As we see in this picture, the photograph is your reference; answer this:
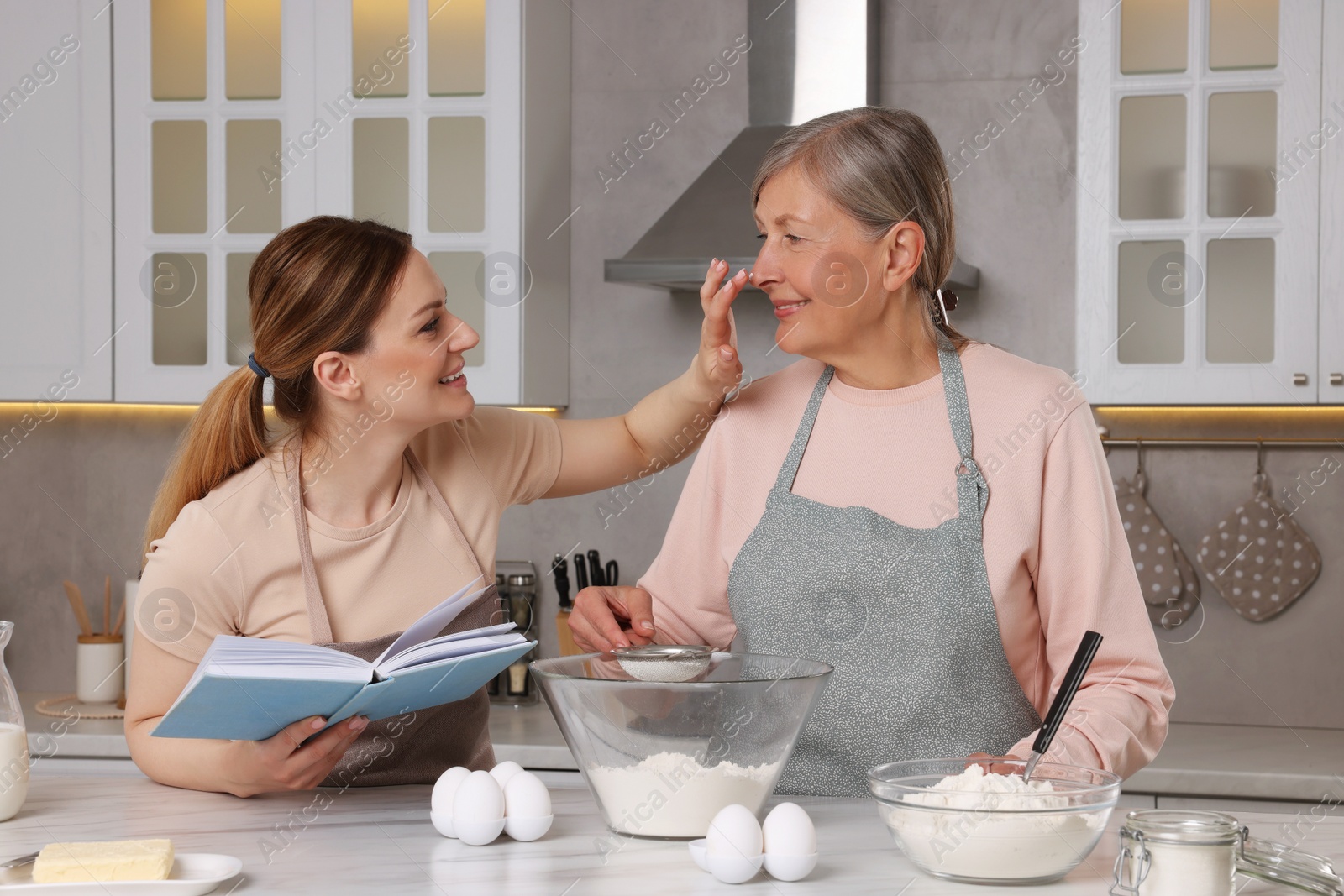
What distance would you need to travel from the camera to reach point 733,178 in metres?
2.73

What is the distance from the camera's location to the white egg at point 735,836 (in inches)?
41.9

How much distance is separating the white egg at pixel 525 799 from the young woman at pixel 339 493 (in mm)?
353

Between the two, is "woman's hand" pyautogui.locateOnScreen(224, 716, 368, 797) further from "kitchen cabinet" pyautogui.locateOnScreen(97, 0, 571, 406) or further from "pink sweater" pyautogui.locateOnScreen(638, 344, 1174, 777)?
"kitchen cabinet" pyautogui.locateOnScreen(97, 0, 571, 406)

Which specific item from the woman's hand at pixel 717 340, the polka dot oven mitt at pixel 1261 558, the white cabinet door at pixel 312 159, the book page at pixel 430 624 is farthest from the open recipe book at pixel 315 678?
the polka dot oven mitt at pixel 1261 558

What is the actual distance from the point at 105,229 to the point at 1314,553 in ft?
8.93

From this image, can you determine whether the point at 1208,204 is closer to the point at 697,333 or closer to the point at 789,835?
the point at 697,333

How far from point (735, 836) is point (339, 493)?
0.76 metres

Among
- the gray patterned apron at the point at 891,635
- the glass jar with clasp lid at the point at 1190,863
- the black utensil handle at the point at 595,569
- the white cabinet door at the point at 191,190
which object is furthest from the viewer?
the black utensil handle at the point at 595,569

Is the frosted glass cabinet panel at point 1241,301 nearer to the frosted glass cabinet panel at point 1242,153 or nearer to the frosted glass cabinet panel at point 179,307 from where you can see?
the frosted glass cabinet panel at point 1242,153

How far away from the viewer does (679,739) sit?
116cm

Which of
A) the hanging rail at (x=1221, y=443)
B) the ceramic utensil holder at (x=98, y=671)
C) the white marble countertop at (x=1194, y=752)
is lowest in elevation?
the white marble countertop at (x=1194, y=752)

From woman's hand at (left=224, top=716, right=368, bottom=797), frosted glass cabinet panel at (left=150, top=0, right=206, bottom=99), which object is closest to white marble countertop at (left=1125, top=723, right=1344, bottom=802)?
woman's hand at (left=224, top=716, right=368, bottom=797)

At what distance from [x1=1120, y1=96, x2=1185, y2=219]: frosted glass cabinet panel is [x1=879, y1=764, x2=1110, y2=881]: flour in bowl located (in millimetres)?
1730

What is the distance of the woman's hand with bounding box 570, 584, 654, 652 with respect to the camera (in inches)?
58.5
